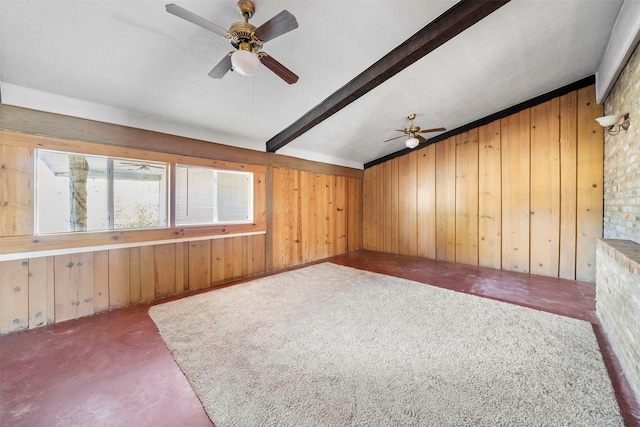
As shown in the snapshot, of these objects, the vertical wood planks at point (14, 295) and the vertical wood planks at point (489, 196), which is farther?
the vertical wood planks at point (489, 196)

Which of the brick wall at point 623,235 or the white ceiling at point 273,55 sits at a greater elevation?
the white ceiling at point 273,55

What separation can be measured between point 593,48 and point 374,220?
4349 millimetres

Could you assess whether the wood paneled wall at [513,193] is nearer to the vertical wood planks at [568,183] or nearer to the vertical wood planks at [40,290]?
the vertical wood planks at [568,183]

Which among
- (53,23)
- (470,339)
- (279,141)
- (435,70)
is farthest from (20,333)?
(435,70)

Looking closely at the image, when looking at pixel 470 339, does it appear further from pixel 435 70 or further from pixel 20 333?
pixel 20 333

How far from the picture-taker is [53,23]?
1.71 meters

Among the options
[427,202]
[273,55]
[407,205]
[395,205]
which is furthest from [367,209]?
[273,55]

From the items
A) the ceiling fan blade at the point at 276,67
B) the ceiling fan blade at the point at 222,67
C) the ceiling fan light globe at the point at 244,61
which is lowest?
the ceiling fan light globe at the point at 244,61

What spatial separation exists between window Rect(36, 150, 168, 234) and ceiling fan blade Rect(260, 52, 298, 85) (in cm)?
212

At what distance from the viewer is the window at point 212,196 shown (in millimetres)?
3334

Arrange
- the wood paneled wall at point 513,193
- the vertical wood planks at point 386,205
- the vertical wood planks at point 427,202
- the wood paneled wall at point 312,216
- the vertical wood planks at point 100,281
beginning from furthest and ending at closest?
the vertical wood planks at point 386,205 → the vertical wood planks at point 427,202 → the wood paneled wall at point 312,216 → the wood paneled wall at point 513,193 → the vertical wood planks at point 100,281

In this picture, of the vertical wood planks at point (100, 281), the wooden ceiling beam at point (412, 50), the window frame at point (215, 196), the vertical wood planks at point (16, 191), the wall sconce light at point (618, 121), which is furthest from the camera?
the window frame at point (215, 196)

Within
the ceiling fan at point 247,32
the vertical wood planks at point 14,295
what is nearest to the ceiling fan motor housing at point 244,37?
the ceiling fan at point 247,32

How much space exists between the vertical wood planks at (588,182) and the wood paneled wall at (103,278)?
5355mm
